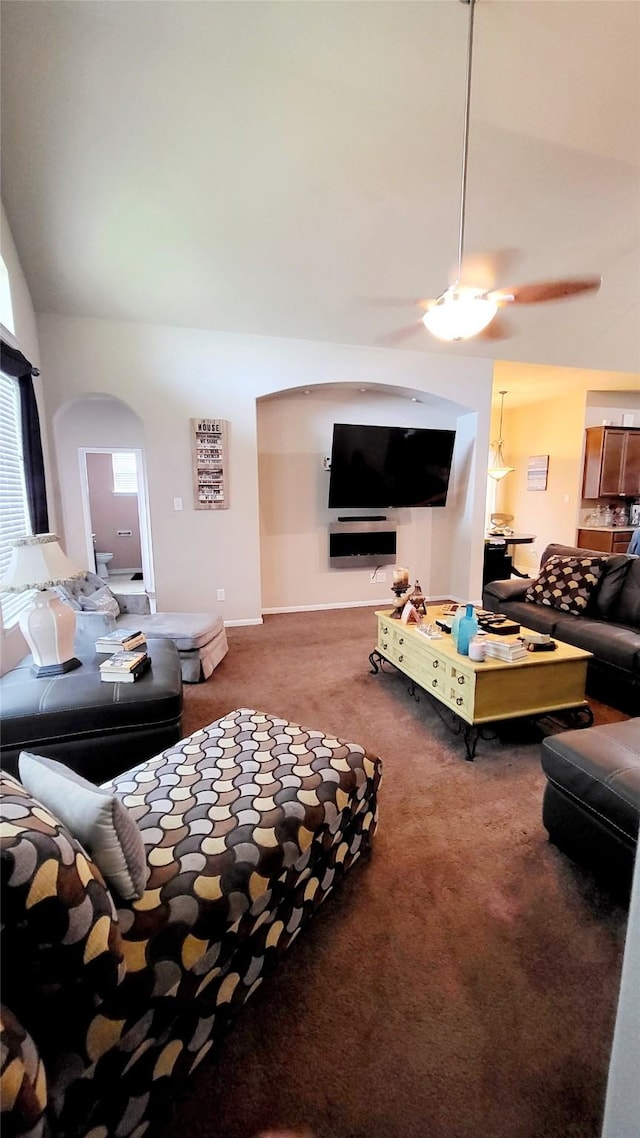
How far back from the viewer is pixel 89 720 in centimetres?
202

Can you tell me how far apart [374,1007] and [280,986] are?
265 millimetres

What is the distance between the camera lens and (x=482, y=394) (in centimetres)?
505

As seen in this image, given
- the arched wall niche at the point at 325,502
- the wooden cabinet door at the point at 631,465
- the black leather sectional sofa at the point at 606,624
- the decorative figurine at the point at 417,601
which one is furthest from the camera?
the wooden cabinet door at the point at 631,465

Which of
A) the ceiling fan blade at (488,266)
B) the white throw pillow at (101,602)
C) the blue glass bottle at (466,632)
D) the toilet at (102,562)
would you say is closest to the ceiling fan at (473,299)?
the ceiling fan blade at (488,266)

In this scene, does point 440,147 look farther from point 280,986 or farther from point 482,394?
point 280,986

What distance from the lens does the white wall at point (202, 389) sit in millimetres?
3926

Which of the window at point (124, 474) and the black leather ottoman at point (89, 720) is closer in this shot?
the black leather ottoman at point (89, 720)

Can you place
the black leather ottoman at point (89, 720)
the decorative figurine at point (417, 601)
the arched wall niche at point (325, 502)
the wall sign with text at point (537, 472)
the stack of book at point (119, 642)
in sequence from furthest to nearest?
the wall sign with text at point (537, 472) < the arched wall niche at point (325, 502) < the decorative figurine at point (417, 601) < the stack of book at point (119, 642) < the black leather ottoman at point (89, 720)

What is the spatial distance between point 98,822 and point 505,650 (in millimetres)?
2018

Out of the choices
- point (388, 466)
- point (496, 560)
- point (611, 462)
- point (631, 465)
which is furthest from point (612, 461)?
point (388, 466)

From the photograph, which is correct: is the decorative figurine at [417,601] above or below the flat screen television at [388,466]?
below

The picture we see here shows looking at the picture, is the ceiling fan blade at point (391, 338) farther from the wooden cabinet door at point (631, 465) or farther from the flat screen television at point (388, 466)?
the wooden cabinet door at point (631, 465)

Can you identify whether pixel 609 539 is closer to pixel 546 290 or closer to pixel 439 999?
pixel 546 290

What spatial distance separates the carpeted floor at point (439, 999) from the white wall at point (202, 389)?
2.97 metres
